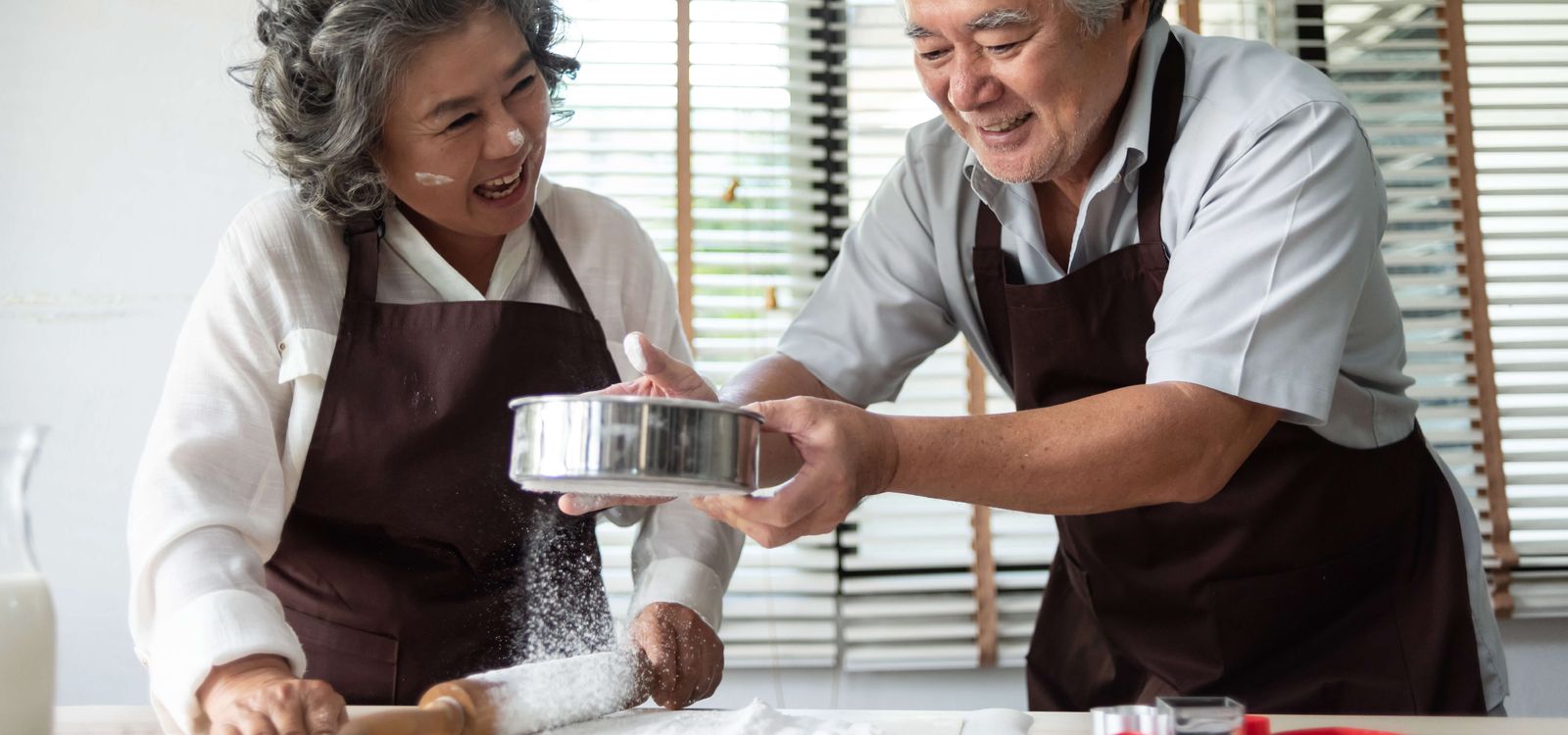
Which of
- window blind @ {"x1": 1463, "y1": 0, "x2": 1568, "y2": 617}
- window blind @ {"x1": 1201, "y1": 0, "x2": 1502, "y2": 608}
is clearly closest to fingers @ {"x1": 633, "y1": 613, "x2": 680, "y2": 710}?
window blind @ {"x1": 1201, "y1": 0, "x2": 1502, "y2": 608}

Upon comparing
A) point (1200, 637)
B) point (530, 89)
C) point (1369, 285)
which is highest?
point (530, 89)

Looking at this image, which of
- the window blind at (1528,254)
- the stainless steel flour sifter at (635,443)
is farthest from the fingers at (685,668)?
the window blind at (1528,254)

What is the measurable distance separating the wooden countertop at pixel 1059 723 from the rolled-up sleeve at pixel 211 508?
0.34 ft

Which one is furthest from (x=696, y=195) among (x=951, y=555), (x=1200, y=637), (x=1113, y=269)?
(x=1200, y=637)

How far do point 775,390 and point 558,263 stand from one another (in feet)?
1.21

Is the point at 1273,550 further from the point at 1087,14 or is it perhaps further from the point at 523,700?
the point at 523,700

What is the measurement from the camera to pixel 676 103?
2871 mm

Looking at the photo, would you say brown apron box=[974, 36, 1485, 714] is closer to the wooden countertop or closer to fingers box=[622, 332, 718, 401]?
the wooden countertop

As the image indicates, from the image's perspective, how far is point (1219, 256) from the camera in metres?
1.44

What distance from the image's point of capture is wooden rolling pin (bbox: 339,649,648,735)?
4.22 feet

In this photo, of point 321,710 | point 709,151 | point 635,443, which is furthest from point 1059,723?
point 709,151

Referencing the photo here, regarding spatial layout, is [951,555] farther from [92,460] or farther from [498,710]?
[92,460]

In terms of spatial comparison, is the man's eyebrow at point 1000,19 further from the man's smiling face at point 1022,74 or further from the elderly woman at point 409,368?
the elderly woman at point 409,368

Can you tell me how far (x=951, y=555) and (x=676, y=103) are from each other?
3.96ft
